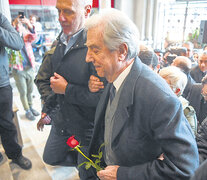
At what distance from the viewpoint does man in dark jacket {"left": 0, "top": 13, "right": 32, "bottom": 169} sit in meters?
1.79

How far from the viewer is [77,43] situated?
134 cm

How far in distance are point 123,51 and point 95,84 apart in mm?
387

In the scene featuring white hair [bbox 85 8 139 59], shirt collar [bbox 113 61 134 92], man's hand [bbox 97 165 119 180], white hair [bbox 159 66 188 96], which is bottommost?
man's hand [bbox 97 165 119 180]

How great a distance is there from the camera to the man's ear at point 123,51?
927mm

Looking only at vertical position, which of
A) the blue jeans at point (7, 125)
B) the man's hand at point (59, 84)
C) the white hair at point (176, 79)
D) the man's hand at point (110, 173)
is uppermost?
the man's hand at point (59, 84)

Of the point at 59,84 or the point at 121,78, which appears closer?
the point at 121,78

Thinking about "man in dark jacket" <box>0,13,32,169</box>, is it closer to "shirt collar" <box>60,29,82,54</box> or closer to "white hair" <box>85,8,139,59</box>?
"shirt collar" <box>60,29,82,54</box>

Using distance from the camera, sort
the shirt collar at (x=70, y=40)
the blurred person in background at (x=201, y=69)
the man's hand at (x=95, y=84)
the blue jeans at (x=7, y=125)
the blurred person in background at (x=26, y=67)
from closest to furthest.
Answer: the man's hand at (x=95, y=84) < the shirt collar at (x=70, y=40) < the blue jeans at (x=7, y=125) < the blurred person in background at (x=201, y=69) < the blurred person in background at (x=26, y=67)

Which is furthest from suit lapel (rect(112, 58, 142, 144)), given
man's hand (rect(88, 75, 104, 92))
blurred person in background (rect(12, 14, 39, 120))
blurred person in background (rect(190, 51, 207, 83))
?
blurred person in background (rect(12, 14, 39, 120))

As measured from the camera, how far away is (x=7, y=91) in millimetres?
1928

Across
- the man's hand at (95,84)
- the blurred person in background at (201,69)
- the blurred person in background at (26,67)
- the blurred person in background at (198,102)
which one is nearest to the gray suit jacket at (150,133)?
the man's hand at (95,84)

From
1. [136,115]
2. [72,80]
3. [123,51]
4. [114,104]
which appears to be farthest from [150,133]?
[72,80]

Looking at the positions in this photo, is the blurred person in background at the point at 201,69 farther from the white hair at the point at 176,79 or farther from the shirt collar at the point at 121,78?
the shirt collar at the point at 121,78

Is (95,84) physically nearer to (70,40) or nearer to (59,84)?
(59,84)
